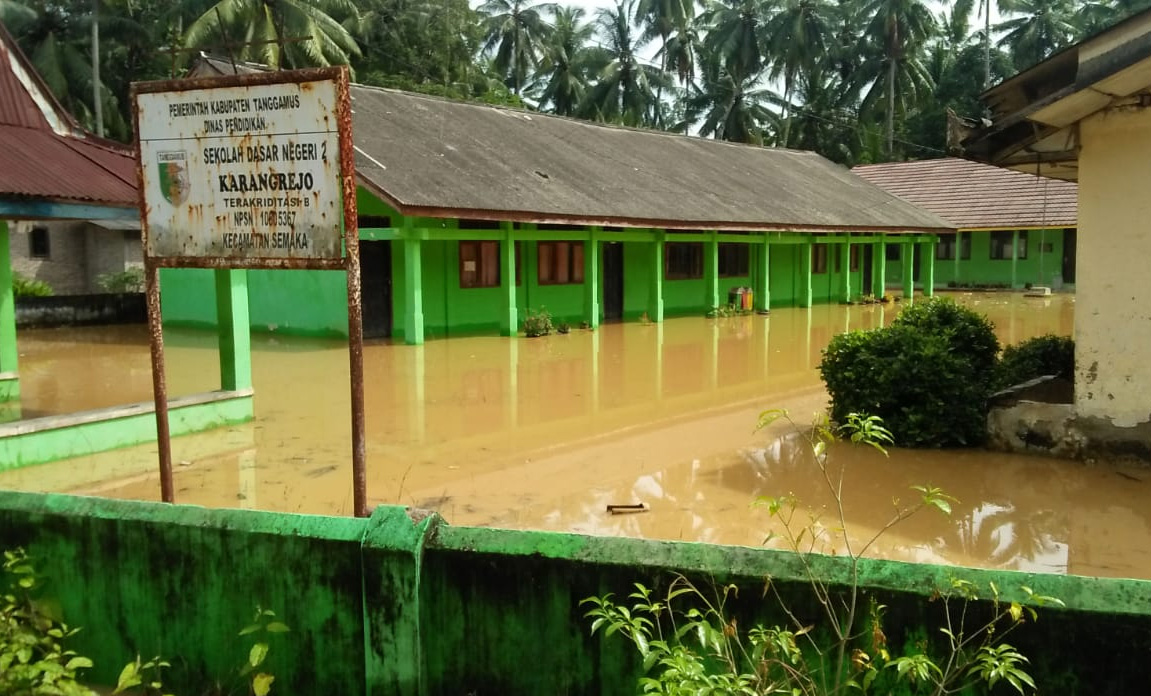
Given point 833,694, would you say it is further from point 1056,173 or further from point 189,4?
point 189,4

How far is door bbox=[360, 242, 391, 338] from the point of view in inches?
710

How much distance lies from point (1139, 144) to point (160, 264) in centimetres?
711

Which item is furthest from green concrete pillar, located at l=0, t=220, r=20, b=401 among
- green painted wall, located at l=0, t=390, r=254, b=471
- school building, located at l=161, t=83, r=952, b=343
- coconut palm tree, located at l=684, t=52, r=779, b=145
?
coconut palm tree, located at l=684, t=52, r=779, b=145

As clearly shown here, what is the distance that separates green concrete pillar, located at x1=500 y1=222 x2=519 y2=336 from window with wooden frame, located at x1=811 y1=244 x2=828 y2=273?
13.1 meters

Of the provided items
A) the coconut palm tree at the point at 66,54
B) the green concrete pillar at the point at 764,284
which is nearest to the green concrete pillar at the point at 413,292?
the green concrete pillar at the point at 764,284

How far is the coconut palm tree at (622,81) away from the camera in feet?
165

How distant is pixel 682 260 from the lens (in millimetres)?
24672

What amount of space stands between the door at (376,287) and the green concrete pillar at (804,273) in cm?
1270

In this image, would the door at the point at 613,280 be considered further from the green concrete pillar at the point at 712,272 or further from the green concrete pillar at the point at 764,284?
the green concrete pillar at the point at 764,284

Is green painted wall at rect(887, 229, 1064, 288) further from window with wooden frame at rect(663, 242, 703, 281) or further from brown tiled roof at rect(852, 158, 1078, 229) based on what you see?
window with wooden frame at rect(663, 242, 703, 281)

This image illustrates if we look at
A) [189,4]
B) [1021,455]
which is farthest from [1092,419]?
[189,4]

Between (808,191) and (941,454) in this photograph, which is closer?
(941,454)

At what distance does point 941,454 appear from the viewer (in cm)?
840

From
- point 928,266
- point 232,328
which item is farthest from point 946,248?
point 232,328
